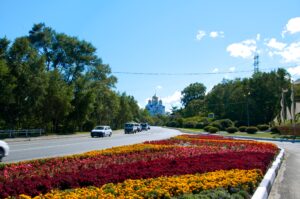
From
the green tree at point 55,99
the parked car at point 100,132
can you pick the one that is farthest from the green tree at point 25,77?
the parked car at point 100,132

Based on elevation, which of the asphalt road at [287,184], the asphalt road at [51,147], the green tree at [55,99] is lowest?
the asphalt road at [287,184]

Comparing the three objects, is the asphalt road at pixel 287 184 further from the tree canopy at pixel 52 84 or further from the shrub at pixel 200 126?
the shrub at pixel 200 126

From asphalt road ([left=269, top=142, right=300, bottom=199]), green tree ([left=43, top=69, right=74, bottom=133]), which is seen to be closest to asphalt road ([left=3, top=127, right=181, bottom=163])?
asphalt road ([left=269, top=142, right=300, bottom=199])

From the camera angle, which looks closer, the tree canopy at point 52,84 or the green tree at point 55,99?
the tree canopy at point 52,84

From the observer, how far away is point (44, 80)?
47.3 meters

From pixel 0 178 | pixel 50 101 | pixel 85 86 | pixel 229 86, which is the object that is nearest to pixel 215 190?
pixel 0 178

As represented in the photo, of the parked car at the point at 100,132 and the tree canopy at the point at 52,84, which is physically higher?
the tree canopy at the point at 52,84

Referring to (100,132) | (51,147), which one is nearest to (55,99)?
(100,132)

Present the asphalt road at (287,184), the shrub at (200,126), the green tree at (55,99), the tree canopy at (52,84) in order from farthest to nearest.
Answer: the shrub at (200,126) < the green tree at (55,99) < the tree canopy at (52,84) < the asphalt road at (287,184)

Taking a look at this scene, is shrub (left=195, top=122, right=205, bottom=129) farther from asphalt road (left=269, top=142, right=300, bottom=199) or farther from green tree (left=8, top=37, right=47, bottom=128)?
asphalt road (left=269, top=142, right=300, bottom=199)

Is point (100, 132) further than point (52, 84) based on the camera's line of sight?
No

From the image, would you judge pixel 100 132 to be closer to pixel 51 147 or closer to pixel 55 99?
pixel 55 99

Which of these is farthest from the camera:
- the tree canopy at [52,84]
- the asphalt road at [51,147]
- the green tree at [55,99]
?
the green tree at [55,99]

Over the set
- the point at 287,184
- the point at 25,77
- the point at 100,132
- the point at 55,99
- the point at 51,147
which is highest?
the point at 25,77
